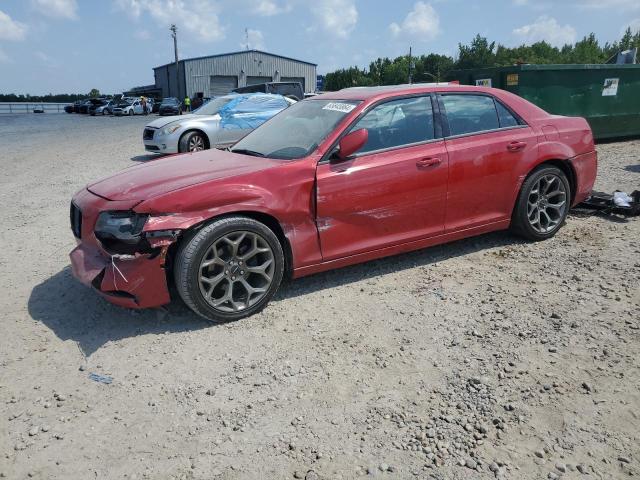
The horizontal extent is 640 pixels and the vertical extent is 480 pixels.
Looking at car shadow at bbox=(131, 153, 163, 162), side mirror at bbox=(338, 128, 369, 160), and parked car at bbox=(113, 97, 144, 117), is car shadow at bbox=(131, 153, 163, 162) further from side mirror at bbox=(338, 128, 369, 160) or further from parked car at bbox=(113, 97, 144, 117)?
parked car at bbox=(113, 97, 144, 117)

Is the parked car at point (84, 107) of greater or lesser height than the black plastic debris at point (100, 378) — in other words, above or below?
above

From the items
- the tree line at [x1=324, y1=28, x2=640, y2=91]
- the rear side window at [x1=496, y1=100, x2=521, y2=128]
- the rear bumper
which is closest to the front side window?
the rear side window at [x1=496, y1=100, x2=521, y2=128]

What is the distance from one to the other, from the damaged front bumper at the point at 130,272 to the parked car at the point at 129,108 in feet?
156

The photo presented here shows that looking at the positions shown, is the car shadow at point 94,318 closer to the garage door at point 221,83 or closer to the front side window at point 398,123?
the front side window at point 398,123

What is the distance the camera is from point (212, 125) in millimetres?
12156

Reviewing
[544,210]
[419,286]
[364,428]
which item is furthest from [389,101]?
[364,428]

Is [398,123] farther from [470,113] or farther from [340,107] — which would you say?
[470,113]

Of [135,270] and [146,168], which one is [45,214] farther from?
[135,270]

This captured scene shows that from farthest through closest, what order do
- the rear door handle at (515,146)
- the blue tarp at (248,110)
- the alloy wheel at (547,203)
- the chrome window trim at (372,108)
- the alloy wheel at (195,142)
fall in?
the blue tarp at (248,110), the alloy wheel at (195,142), the alloy wheel at (547,203), the rear door handle at (515,146), the chrome window trim at (372,108)

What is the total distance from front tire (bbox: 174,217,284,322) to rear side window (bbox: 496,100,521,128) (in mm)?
2581

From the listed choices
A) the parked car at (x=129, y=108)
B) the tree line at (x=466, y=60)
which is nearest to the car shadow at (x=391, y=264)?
the parked car at (x=129, y=108)

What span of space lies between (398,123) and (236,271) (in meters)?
1.89

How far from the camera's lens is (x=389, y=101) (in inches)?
176

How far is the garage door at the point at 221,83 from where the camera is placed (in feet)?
214
